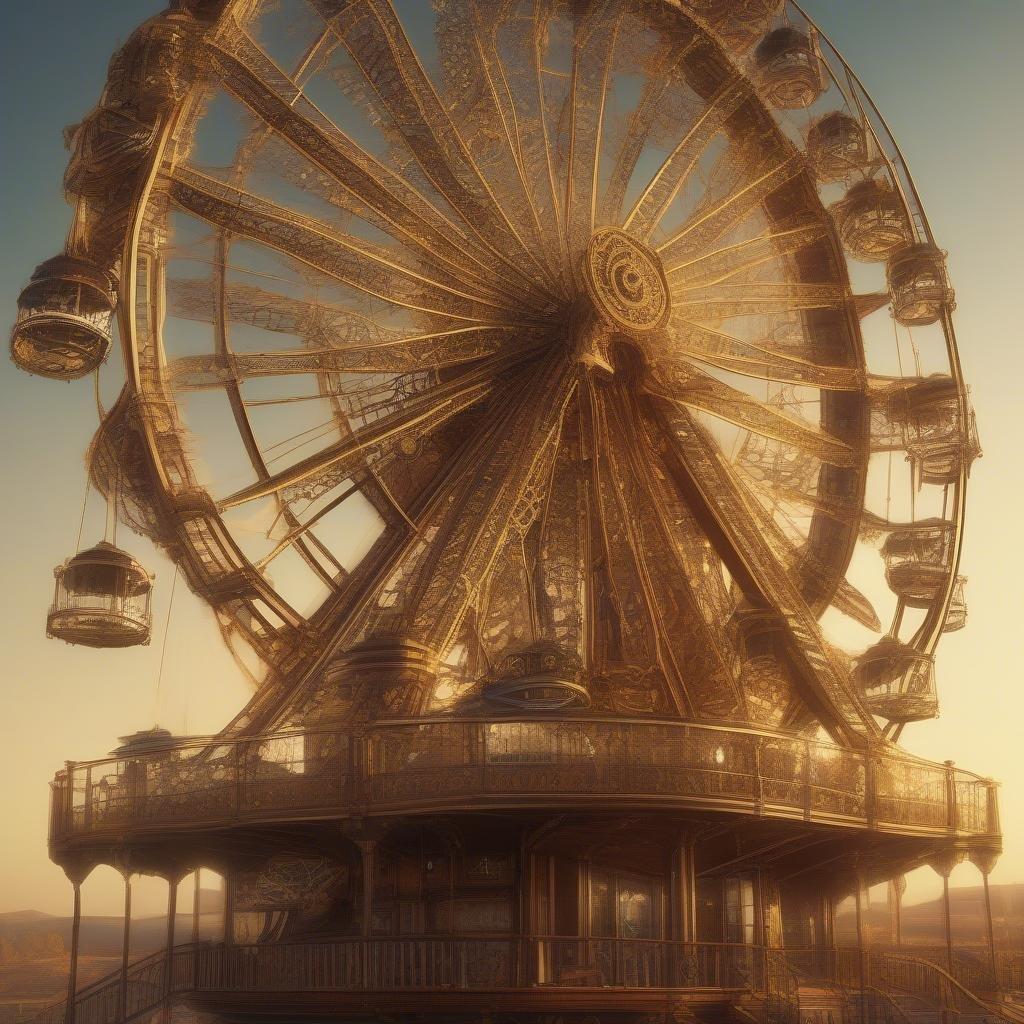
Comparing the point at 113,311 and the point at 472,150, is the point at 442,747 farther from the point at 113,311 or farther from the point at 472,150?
the point at 472,150

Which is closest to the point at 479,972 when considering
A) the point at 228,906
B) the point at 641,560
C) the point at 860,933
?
the point at 228,906

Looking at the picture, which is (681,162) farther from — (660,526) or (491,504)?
(491,504)

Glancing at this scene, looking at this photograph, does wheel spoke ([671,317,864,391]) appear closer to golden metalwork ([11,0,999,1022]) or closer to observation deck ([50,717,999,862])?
golden metalwork ([11,0,999,1022])

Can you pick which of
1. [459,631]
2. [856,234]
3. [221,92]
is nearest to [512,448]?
[459,631]

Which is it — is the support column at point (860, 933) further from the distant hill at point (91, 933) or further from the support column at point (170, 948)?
the distant hill at point (91, 933)

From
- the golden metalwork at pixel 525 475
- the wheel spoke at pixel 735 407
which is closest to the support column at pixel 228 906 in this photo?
the golden metalwork at pixel 525 475

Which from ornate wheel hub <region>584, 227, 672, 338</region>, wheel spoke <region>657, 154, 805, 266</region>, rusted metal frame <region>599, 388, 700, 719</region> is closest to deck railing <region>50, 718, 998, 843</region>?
rusted metal frame <region>599, 388, 700, 719</region>
